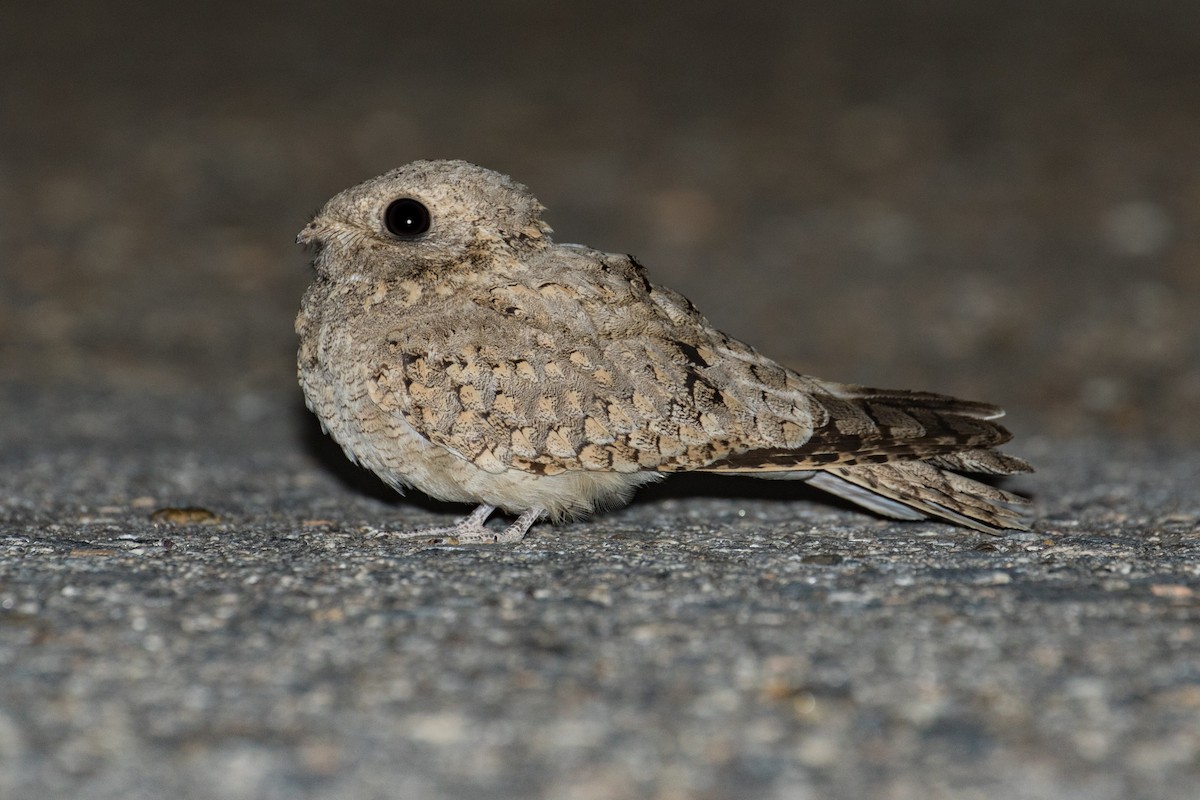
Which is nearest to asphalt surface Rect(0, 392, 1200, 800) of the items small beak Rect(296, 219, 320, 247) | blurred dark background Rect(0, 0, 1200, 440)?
small beak Rect(296, 219, 320, 247)

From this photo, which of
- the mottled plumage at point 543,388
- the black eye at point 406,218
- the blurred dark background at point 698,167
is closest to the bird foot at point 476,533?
the mottled plumage at point 543,388

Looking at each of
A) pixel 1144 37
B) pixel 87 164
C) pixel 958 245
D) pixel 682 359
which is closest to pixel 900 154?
pixel 958 245

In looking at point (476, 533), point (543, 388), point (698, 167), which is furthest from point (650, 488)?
point (698, 167)

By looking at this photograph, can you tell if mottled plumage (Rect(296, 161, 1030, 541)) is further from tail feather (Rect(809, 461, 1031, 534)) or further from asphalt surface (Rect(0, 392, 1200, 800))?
asphalt surface (Rect(0, 392, 1200, 800))

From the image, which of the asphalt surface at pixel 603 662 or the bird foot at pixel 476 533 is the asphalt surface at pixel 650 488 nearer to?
the asphalt surface at pixel 603 662

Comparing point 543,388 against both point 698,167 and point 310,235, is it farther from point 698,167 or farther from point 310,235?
point 698,167
